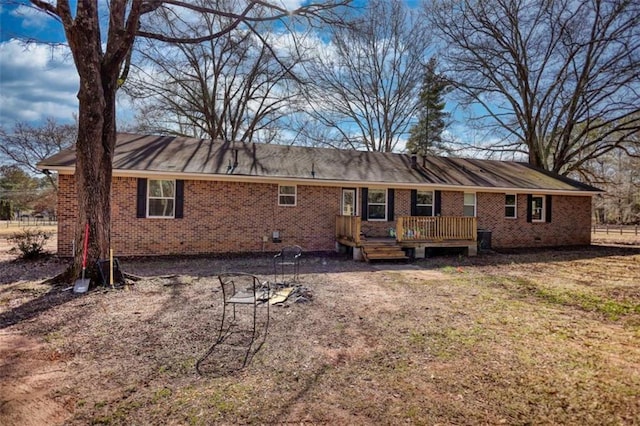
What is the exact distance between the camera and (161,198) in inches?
456

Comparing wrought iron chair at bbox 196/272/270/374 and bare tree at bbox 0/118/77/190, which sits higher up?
bare tree at bbox 0/118/77/190

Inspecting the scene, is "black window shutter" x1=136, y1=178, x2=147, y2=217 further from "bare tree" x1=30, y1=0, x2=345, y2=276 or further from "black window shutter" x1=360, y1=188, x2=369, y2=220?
"black window shutter" x1=360, y1=188, x2=369, y2=220

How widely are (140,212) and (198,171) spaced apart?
2.22 meters

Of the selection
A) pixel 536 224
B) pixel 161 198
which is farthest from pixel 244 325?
pixel 536 224

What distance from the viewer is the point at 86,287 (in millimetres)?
6867

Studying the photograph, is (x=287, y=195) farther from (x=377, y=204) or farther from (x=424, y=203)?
(x=424, y=203)

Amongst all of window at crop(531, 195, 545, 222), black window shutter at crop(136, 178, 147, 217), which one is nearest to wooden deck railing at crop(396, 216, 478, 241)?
window at crop(531, 195, 545, 222)

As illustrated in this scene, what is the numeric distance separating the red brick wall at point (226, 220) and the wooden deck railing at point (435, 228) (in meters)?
1.49

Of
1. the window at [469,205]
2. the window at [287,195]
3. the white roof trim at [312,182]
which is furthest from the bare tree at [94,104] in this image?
the window at [469,205]

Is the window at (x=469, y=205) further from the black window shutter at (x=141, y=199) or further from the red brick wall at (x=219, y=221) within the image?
the black window shutter at (x=141, y=199)

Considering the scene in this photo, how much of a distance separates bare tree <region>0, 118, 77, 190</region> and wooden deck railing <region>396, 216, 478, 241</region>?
24.9 meters

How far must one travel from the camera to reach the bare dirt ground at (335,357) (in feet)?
9.78

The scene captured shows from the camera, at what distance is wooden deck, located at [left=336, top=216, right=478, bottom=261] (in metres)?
11.6

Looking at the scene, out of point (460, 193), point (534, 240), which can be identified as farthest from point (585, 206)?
point (460, 193)
